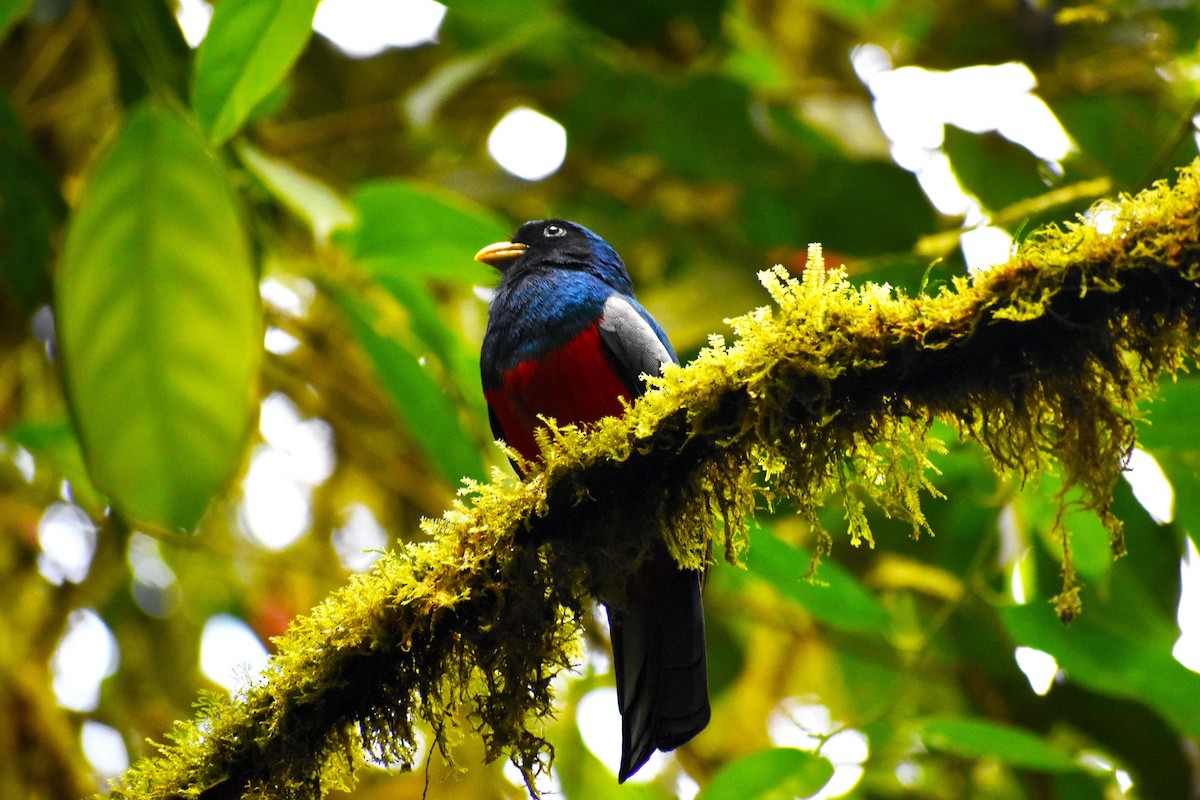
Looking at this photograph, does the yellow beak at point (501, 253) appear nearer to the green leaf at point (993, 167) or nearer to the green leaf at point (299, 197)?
the green leaf at point (299, 197)

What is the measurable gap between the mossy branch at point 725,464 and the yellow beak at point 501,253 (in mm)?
1733

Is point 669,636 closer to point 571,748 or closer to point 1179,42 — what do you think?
point 571,748

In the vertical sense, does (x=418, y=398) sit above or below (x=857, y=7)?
below

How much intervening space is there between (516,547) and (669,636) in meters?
0.84

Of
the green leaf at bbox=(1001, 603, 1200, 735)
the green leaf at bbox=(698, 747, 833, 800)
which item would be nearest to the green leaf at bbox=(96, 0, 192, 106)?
the green leaf at bbox=(698, 747, 833, 800)

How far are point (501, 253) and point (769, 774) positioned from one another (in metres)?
1.93

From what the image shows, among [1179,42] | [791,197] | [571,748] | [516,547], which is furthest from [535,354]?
[1179,42]

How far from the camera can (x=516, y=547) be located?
1.94m

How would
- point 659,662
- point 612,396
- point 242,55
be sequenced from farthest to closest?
point 612,396 → point 659,662 → point 242,55

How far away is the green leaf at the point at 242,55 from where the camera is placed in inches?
Result: 73.9

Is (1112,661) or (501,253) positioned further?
(501,253)

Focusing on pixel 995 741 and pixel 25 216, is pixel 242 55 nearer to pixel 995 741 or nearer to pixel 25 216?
pixel 25 216

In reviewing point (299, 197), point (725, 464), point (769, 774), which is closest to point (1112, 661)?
point (769, 774)

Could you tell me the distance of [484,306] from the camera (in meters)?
4.68
